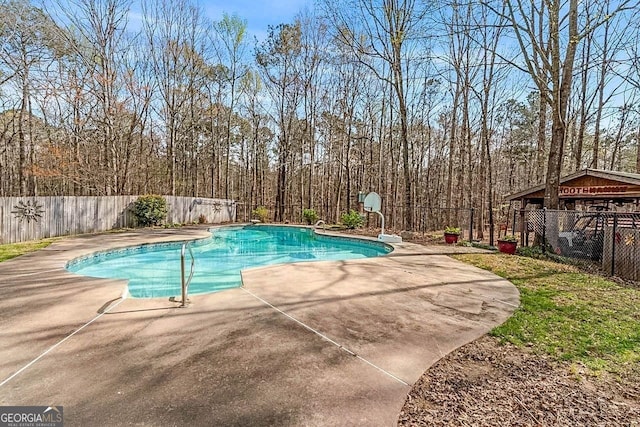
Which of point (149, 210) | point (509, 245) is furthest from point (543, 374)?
point (149, 210)

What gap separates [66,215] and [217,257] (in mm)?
5559

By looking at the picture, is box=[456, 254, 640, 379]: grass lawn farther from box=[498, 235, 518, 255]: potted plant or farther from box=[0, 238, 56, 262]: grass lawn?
box=[0, 238, 56, 262]: grass lawn

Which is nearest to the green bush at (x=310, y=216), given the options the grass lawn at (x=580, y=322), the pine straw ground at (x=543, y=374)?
the grass lawn at (x=580, y=322)

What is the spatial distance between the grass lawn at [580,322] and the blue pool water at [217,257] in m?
4.06

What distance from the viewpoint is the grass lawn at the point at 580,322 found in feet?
8.26

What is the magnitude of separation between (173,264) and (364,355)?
631 centimetres

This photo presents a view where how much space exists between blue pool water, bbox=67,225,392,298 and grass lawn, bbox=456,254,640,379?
4.06 metres

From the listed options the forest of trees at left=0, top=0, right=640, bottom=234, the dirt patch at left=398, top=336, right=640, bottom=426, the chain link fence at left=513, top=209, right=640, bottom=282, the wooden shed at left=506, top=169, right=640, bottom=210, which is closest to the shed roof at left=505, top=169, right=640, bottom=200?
the wooden shed at left=506, top=169, right=640, bottom=210

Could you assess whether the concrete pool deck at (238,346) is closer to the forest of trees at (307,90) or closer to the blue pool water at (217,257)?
the blue pool water at (217,257)

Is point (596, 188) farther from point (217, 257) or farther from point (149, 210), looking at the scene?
point (149, 210)

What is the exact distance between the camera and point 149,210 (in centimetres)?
1259

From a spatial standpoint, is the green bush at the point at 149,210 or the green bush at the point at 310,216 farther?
the green bush at the point at 310,216

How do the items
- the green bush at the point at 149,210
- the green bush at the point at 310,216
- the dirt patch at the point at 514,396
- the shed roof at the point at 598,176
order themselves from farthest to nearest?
the green bush at the point at 310,216 → the green bush at the point at 149,210 → the shed roof at the point at 598,176 → the dirt patch at the point at 514,396

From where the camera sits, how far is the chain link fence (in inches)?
223
